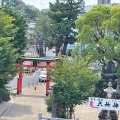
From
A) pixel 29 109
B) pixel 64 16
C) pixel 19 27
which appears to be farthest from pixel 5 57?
pixel 64 16

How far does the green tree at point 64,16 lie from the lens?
44.8m

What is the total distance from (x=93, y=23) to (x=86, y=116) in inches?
307

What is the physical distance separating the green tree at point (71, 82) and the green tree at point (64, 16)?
24.0m

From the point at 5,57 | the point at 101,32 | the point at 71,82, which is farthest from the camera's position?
the point at 101,32

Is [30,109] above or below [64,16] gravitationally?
below

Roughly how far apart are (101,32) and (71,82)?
9336 millimetres

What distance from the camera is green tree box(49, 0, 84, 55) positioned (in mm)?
44812

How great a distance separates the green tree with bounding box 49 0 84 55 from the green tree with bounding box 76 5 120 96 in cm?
1649

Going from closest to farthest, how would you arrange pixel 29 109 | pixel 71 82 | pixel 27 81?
pixel 71 82 < pixel 29 109 < pixel 27 81

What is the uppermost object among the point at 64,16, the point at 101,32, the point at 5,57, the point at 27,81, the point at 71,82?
the point at 64,16

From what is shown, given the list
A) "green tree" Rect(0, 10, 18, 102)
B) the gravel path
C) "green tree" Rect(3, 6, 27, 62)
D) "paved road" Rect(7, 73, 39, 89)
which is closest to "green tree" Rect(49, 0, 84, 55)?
"paved road" Rect(7, 73, 39, 89)

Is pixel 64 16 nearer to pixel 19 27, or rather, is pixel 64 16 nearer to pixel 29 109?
pixel 19 27

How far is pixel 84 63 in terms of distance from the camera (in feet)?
70.1

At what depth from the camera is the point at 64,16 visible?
149ft
